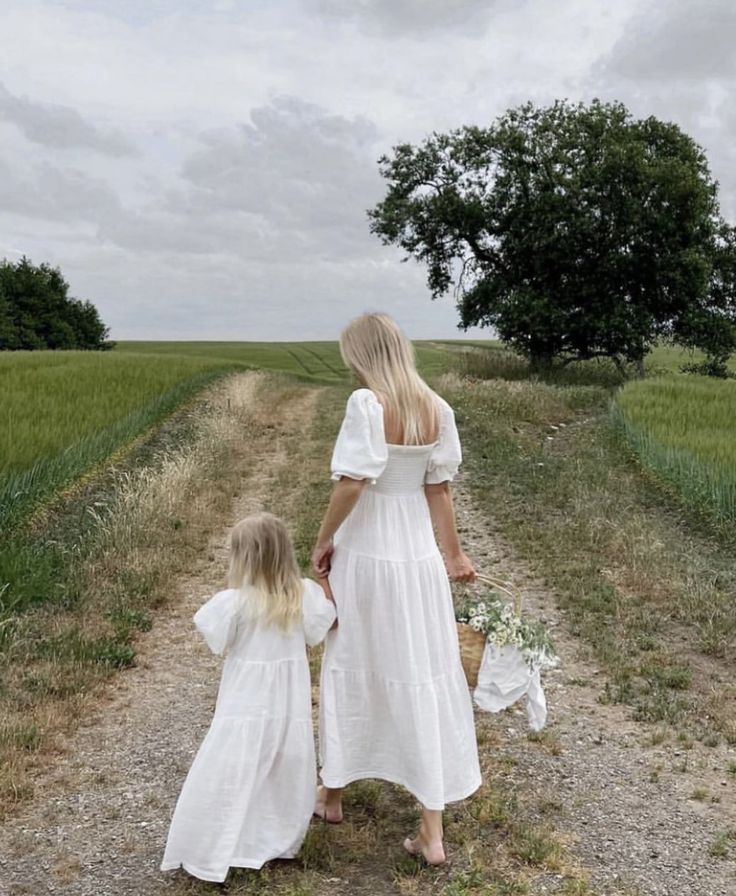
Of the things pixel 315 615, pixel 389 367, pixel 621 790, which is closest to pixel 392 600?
pixel 315 615

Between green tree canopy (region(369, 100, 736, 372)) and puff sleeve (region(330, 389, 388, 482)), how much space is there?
22263 mm

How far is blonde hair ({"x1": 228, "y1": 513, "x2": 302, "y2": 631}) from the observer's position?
3607 mm

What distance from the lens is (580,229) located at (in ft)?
81.1

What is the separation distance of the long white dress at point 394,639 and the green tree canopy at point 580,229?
2211cm

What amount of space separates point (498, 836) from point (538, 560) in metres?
4.46

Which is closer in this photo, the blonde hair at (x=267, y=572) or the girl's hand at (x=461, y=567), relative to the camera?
the blonde hair at (x=267, y=572)

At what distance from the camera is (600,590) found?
7227 mm

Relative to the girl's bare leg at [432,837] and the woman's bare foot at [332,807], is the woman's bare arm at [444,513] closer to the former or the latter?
the girl's bare leg at [432,837]

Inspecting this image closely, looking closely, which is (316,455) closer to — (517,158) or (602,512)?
(602,512)

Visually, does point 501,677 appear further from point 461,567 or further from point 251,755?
point 251,755

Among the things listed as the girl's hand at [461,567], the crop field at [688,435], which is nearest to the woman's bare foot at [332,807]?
the girl's hand at [461,567]

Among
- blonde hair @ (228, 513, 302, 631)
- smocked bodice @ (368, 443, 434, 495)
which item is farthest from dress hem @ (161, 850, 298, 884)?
smocked bodice @ (368, 443, 434, 495)

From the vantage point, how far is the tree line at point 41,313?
182ft

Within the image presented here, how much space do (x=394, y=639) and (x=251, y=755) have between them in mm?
751
